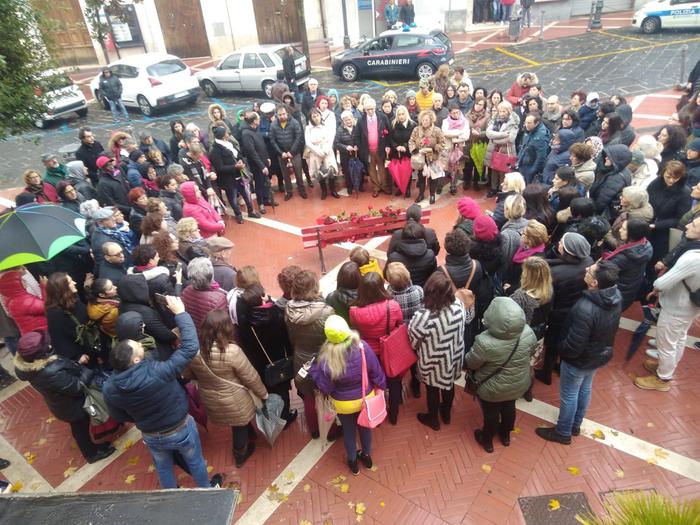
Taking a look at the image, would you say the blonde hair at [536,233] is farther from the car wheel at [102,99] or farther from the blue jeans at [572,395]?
the car wheel at [102,99]

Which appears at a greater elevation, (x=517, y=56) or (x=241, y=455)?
(x=517, y=56)

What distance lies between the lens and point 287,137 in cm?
879

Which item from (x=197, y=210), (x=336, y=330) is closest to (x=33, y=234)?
(x=197, y=210)

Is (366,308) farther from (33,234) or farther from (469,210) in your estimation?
(33,234)

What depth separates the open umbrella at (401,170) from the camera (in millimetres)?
8781

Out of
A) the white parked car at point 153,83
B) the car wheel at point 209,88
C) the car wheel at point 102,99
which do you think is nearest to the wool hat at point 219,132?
the white parked car at point 153,83

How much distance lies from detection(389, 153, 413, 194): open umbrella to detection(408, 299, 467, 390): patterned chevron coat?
5.24 metres

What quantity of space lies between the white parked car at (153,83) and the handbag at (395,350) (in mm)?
14137

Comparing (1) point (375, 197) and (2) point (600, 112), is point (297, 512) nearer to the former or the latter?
(1) point (375, 197)

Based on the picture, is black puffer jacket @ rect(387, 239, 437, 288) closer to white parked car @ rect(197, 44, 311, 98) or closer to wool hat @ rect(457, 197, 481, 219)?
wool hat @ rect(457, 197, 481, 219)

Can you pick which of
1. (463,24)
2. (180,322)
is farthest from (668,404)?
(463,24)

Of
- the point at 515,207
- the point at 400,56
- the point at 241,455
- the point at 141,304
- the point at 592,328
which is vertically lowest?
the point at 241,455

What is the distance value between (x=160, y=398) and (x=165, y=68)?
15.3 meters

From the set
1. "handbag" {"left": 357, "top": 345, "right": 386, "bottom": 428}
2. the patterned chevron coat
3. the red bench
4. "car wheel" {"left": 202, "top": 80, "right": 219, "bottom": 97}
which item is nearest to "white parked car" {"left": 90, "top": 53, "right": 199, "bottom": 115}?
"car wheel" {"left": 202, "top": 80, "right": 219, "bottom": 97}
